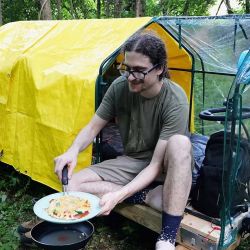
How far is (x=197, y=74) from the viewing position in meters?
4.38

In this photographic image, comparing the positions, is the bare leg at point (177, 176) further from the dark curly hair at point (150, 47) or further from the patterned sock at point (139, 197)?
the dark curly hair at point (150, 47)

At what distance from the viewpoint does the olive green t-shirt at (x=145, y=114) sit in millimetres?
2732

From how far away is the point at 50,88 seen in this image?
355cm

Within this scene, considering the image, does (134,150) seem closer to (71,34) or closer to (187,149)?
(187,149)

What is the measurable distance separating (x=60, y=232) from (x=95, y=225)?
0.76 m

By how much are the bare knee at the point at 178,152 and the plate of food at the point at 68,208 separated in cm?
58

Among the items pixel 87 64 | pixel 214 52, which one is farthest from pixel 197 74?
pixel 87 64

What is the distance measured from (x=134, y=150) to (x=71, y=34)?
1722 mm

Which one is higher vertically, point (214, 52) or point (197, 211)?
point (214, 52)

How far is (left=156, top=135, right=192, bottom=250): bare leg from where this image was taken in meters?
2.46

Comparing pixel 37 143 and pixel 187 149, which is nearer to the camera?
pixel 187 149

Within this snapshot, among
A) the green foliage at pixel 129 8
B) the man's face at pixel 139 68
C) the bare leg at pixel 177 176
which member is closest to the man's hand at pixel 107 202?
the bare leg at pixel 177 176

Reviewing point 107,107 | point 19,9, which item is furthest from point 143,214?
point 19,9

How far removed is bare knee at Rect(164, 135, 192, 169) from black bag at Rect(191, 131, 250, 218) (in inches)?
9.6
